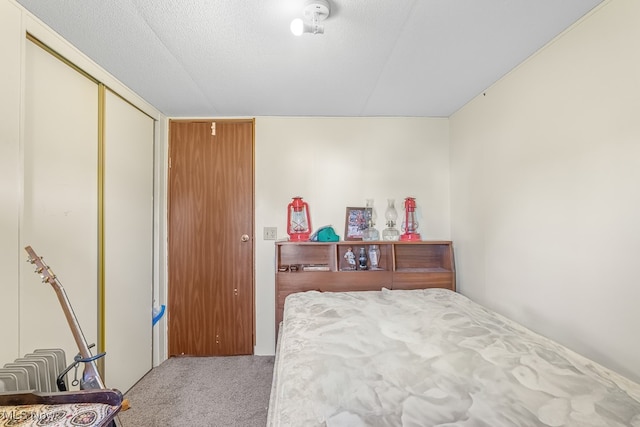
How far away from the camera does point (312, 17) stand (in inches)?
50.9

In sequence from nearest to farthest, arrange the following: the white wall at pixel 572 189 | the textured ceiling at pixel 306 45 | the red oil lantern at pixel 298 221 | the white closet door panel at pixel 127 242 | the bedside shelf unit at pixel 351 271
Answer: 1. the white wall at pixel 572 189
2. the textured ceiling at pixel 306 45
3. the white closet door panel at pixel 127 242
4. the bedside shelf unit at pixel 351 271
5. the red oil lantern at pixel 298 221

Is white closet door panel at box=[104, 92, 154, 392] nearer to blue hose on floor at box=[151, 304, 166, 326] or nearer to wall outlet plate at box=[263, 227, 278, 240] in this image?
blue hose on floor at box=[151, 304, 166, 326]

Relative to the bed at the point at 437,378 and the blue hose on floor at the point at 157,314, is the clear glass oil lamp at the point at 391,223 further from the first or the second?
the blue hose on floor at the point at 157,314

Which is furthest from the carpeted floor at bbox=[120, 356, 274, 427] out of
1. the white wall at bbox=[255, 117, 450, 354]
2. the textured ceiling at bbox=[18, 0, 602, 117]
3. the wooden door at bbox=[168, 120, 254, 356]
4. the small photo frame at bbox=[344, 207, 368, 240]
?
the textured ceiling at bbox=[18, 0, 602, 117]

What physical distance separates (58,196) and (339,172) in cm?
198

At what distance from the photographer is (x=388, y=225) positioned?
8.65 feet

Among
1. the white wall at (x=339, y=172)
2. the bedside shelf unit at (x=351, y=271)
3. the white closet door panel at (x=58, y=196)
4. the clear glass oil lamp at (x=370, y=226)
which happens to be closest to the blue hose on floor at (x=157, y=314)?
the white closet door panel at (x=58, y=196)

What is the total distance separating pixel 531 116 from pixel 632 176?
2.16 ft

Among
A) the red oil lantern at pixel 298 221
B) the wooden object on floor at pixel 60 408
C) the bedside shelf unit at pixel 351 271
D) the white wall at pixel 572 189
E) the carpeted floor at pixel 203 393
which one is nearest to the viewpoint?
the wooden object on floor at pixel 60 408

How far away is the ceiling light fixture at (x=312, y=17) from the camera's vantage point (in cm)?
124

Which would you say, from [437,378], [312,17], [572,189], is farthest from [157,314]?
[572,189]

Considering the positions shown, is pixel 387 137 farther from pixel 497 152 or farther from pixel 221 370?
pixel 221 370

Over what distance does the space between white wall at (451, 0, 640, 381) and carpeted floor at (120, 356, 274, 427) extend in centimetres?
183

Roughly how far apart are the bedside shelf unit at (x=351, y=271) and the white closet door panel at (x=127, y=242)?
1.09 metres
